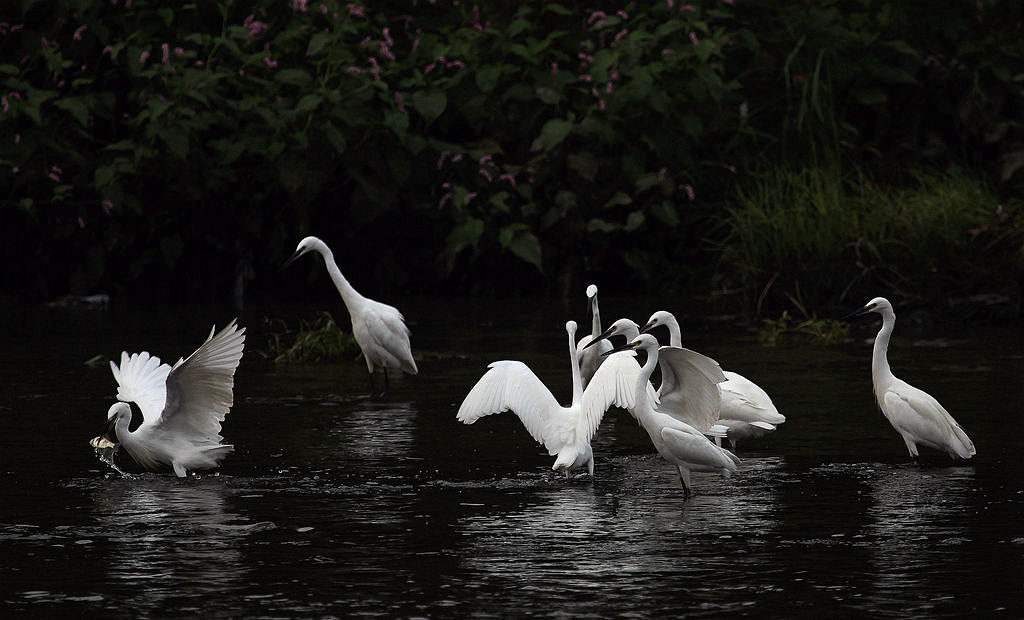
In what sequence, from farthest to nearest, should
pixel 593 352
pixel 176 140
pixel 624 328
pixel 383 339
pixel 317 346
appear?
pixel 176 140 < pixel 317 346 < pixel 383 339 < pixel 593 352 < pixel 624 328

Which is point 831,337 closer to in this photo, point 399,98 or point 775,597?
point 399,98

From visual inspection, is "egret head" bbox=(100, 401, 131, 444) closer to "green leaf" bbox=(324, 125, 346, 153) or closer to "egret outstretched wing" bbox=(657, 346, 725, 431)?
"egret outstretched wing" bbox=(657, 346, 725, 431)

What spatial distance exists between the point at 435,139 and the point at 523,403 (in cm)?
1078

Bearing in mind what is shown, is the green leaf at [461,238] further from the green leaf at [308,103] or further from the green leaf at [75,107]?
the green leaf at [75,107]

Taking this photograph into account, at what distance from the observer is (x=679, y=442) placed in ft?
28.4

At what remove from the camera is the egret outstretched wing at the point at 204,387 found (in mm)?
8992

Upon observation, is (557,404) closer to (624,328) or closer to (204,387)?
(624,328)

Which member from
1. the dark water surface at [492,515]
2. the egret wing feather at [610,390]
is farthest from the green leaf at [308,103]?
the egret wing feather at [610,390]

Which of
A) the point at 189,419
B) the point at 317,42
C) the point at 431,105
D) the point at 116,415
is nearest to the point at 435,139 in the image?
the point at 431,105

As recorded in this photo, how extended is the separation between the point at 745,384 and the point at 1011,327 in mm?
6742

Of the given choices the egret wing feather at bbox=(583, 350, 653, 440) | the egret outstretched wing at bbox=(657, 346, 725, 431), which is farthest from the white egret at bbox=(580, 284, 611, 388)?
the egret wing feather at bbox=(583, 350, 653, 440)

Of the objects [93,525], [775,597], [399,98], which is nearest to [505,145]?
[399,98]

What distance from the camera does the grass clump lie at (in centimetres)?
1463

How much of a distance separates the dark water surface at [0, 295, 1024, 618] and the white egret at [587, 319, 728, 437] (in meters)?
0.33
